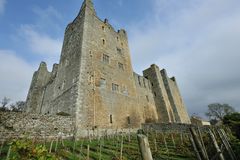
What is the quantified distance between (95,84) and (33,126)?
25.4 ft

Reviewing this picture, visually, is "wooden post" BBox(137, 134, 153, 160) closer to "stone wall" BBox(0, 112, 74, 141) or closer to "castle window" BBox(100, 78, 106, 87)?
"stone wall" BBox(0, 112, 74, 141)

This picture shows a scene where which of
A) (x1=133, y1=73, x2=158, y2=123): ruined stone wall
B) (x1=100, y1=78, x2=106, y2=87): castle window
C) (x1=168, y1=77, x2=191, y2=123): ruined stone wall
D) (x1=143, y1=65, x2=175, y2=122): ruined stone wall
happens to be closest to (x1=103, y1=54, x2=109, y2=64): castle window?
(x1=100, y1=78, x2=106, y2=87): castle window

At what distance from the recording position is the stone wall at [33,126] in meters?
11.0

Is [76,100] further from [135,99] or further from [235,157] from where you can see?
[235,157]

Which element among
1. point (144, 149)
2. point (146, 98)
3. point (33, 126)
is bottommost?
point (144, 149)

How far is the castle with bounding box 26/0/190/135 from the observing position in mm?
16391

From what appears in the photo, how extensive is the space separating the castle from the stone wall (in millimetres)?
1116

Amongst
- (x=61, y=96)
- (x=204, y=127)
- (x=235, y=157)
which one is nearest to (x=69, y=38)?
(x=61, y=96)

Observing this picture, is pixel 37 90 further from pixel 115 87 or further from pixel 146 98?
pixel 146 98

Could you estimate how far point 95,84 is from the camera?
1806cm

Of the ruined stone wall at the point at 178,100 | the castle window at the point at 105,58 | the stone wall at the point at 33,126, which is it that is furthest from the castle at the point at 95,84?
the ruined stone wall at the point at 178,100

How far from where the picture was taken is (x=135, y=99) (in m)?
23.1

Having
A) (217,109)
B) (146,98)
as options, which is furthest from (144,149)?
(217,109)

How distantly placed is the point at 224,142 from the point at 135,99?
619 inches
